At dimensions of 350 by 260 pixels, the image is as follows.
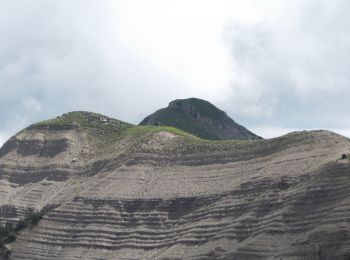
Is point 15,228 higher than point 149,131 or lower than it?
lower

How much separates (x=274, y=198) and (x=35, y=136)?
192 feet

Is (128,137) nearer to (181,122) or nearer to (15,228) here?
(15,228)

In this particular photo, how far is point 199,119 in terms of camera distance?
16175cm

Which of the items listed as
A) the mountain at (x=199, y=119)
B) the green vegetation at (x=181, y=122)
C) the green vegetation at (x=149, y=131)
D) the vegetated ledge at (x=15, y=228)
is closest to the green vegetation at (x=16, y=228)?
the vegetated ledge at (x=15, y=228)

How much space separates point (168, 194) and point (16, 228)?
23045 mm

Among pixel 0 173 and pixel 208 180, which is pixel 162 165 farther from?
pixel 0 173

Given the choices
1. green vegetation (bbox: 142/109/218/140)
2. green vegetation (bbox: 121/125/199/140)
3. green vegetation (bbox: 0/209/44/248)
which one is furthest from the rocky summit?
green vegetation (bbox: 142/109/218/140)

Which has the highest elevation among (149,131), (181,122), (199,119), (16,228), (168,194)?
(199,119)

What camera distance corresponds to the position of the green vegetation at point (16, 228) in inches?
4286

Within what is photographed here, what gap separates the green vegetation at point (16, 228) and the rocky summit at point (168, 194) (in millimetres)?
159

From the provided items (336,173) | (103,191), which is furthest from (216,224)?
(103,191)

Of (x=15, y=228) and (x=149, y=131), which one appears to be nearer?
(x=15, y=228)

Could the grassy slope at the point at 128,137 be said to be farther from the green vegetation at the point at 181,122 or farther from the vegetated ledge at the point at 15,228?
the vegetated ledge at the point at 15,228

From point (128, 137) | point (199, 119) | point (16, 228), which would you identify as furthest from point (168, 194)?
point (199, 119)
